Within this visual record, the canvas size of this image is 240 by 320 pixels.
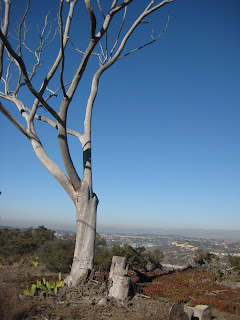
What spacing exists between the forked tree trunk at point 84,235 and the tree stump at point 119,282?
2.25 feet

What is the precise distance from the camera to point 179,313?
4.50m

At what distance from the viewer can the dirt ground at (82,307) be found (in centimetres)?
438

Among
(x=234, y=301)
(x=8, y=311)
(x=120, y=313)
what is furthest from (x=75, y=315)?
(x=234, y=301)

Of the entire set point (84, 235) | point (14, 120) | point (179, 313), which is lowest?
point (179, 313)

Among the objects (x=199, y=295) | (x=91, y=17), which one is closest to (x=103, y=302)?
(x=199, y=295)

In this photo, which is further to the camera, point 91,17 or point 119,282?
point 91,17

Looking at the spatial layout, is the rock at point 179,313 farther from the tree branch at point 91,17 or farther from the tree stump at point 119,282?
the tree branch at point 91,17

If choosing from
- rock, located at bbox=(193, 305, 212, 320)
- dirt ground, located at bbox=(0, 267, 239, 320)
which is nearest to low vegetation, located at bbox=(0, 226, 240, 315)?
dirt ground, located at bbox=(0, 267, 239, 320)

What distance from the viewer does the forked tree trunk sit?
6242mm

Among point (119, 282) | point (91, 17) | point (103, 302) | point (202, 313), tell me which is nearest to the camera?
point (202, 313)

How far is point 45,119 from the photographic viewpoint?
8.77m

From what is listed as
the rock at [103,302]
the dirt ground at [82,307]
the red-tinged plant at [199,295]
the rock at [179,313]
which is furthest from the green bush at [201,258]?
the rock at [179,313]

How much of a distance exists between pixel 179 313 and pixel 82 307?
6.24ft

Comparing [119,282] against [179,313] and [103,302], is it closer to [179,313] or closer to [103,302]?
[103,302]
